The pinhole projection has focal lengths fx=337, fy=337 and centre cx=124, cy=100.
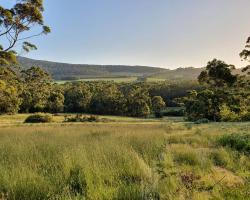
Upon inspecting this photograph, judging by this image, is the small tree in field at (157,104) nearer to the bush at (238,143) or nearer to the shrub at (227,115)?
the shrub at (227,115)

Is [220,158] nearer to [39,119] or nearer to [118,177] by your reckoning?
[118,177]

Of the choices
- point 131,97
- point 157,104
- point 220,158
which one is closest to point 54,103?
point 131,97

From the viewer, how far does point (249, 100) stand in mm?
53781

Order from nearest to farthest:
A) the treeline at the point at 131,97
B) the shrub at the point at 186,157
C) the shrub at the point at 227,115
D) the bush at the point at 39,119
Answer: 1. the shrub at the point at 186,157
2. the treeline at the point at 131,97
3. the shrub at the point at 227,115
4. the bush at the point at 39,119

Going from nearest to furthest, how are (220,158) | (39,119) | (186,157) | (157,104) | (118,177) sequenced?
(118,177) → (186,157) → (220,158) → (39,119) → (157,104)

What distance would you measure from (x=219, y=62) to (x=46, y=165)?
55503mm

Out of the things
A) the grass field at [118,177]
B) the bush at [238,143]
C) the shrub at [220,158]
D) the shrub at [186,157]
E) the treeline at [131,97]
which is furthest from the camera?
the treeline at [131,97]

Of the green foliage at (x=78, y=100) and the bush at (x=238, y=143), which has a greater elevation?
the bush at (x=238, y=143)

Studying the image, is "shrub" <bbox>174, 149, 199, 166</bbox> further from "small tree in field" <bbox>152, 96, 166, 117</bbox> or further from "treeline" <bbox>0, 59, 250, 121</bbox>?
"small tree in field" <bbox>152, 96, 166, 117</bbox>

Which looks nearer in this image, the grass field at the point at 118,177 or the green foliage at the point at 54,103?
the grass field at the point at 118,177

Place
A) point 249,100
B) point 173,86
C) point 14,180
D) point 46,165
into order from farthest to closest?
1. point 173,86
2. point 249,100
3. point 46,165
4. point 14,180

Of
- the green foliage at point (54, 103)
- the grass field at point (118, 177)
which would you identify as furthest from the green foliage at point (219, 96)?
the grass field at point (118, 177)

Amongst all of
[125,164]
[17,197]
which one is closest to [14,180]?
[17,197]

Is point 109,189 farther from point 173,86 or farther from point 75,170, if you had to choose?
point 173,86
